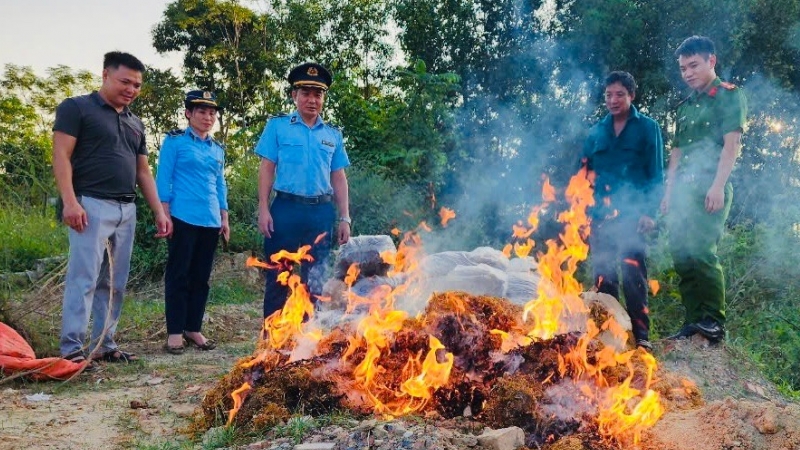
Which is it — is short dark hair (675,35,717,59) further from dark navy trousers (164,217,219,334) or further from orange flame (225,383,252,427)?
dark navy trousers (164,217,219,334)

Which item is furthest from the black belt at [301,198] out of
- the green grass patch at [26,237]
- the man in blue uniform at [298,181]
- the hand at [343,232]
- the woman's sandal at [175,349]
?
the green grass patch at [26,237]

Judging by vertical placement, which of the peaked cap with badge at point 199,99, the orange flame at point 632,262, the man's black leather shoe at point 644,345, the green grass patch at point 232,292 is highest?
the peaked cap with badge at point 199,99

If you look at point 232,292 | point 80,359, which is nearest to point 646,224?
point 80,359

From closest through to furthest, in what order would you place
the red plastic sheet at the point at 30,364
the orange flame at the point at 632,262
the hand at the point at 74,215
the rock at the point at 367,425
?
the rock at the point at 367,425, the red plastic sheet at the point at 30,364, the hand at the point at 74,215, the orange flame at the point at 632,262

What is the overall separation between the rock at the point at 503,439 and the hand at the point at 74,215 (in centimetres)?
319

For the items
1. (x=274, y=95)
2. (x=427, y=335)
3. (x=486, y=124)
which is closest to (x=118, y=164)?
(x=427, y=335)

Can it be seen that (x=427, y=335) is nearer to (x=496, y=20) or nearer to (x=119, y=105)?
(x=119, y=105)

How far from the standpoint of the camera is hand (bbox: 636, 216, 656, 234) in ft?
15.5

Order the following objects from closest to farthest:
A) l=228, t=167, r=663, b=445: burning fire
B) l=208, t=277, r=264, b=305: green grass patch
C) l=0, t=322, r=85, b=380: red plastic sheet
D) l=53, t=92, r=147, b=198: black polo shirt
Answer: l=228, t=167, r=663, b=445: burning fire → l=0, t=322, r=85, b=380: red plastic sheet → l=53, t=92, r=147, b=198: black polo shirt → l=208, t=277, r=264, b=305: green grass patch

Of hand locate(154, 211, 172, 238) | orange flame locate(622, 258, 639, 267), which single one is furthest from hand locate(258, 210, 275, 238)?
orange flame locate(622, 258, 639, 267)

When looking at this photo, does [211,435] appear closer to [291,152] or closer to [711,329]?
[291,152]

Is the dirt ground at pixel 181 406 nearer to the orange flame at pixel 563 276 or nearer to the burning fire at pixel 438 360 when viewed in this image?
the burning fire at pixel 438 360

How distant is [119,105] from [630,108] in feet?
12.6

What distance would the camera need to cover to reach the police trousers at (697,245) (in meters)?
4.62
